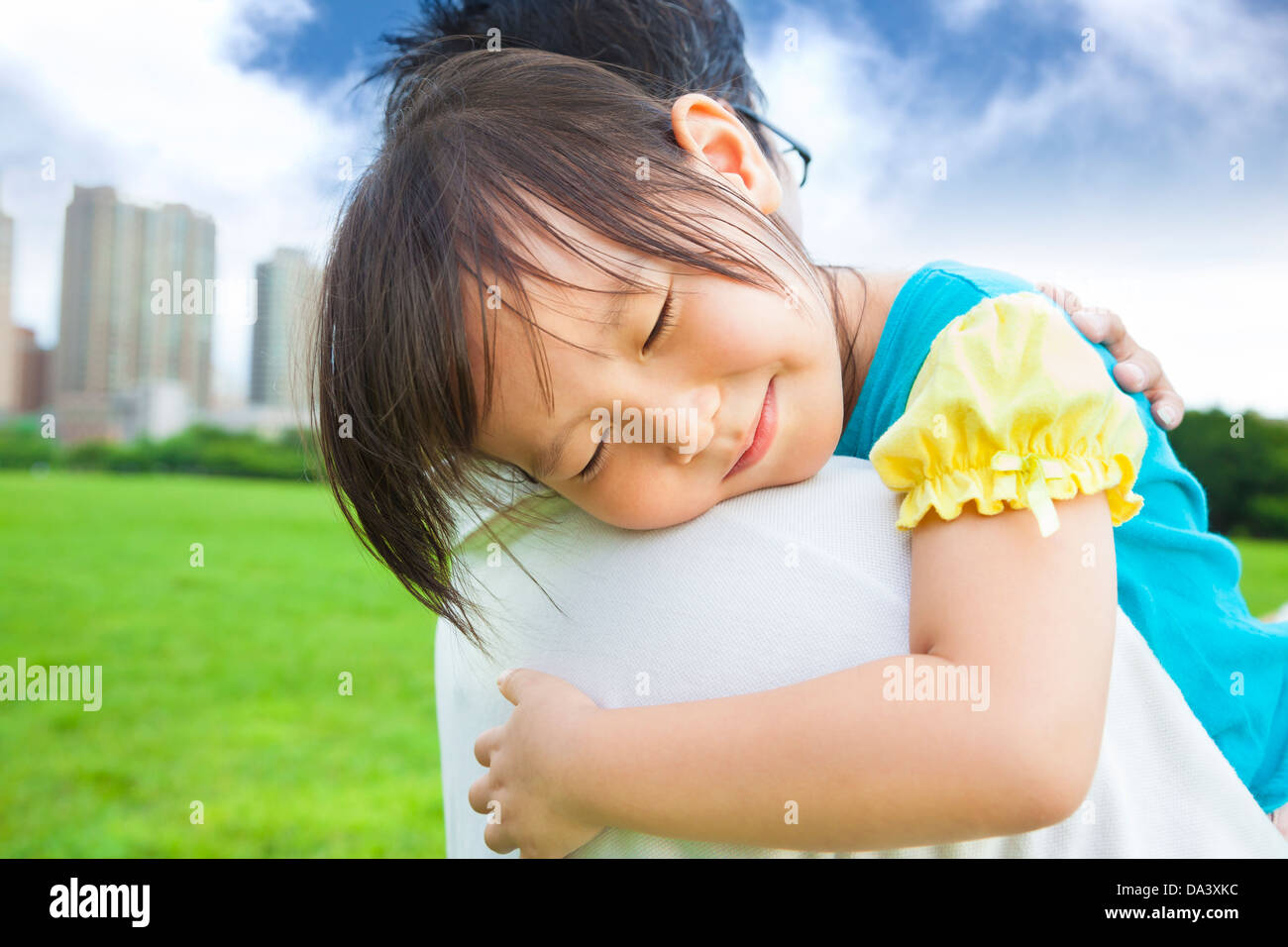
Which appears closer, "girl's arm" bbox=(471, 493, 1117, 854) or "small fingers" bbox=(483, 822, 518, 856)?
"girl's arm" bbox=(471, 493, 1117, 854)

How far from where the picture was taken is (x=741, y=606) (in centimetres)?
110

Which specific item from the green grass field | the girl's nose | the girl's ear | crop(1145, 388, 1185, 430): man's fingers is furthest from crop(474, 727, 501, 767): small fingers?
the green grass field

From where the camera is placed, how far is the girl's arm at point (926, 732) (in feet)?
3.11

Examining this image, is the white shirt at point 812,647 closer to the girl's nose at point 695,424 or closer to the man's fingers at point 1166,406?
the girl's nose at point 695,424

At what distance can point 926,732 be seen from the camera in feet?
3.12

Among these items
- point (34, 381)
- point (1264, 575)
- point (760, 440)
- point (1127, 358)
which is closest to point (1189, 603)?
point (1127, 358)

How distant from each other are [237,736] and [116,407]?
16.0m

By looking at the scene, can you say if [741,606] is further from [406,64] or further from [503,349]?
[406,64]

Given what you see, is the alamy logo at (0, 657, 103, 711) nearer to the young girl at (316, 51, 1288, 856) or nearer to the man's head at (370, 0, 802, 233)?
the man's head at (370, 0, 802, 233)

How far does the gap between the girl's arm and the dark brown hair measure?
0.47 m

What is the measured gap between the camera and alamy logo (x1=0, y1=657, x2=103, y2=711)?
6.28 metres

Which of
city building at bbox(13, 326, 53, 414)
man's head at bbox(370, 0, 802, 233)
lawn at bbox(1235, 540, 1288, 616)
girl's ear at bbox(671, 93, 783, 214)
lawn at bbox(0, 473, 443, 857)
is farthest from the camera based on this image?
city building at bbox(13, 326, 53, 414)
